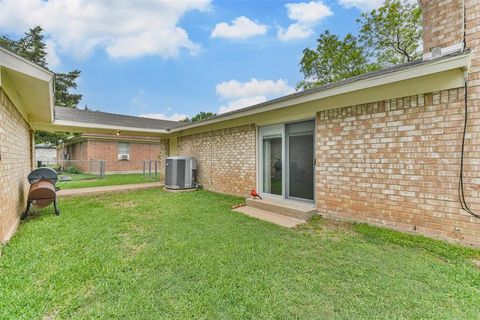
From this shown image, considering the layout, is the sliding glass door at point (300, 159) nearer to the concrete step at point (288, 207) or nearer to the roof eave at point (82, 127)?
the concrete step at point (288, 207)

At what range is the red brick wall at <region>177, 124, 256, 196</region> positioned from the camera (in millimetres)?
6652

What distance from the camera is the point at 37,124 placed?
737 cm

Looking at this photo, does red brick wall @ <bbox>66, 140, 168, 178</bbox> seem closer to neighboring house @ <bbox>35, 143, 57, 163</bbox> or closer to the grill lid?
the grill lid

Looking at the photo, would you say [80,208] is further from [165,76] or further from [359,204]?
[165,76]

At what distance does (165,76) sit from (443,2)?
49.1 feet

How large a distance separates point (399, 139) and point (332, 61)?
52.1ft

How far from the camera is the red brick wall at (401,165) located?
3.11m

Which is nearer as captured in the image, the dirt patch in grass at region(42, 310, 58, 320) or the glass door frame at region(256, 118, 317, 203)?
the dirt patch in grass at region(42, 310, 58, 320)

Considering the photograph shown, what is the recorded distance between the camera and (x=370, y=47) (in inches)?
615

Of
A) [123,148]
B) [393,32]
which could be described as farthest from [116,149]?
[393,32]

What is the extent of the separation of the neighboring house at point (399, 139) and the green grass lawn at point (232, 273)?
48 centimetres

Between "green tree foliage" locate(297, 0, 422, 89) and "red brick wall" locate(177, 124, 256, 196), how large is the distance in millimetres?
13300

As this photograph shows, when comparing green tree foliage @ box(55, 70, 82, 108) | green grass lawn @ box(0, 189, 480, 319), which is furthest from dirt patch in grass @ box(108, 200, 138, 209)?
green tree foliage @ box(55, 70, 82, 108)

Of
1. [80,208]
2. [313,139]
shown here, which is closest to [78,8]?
[80,208]
